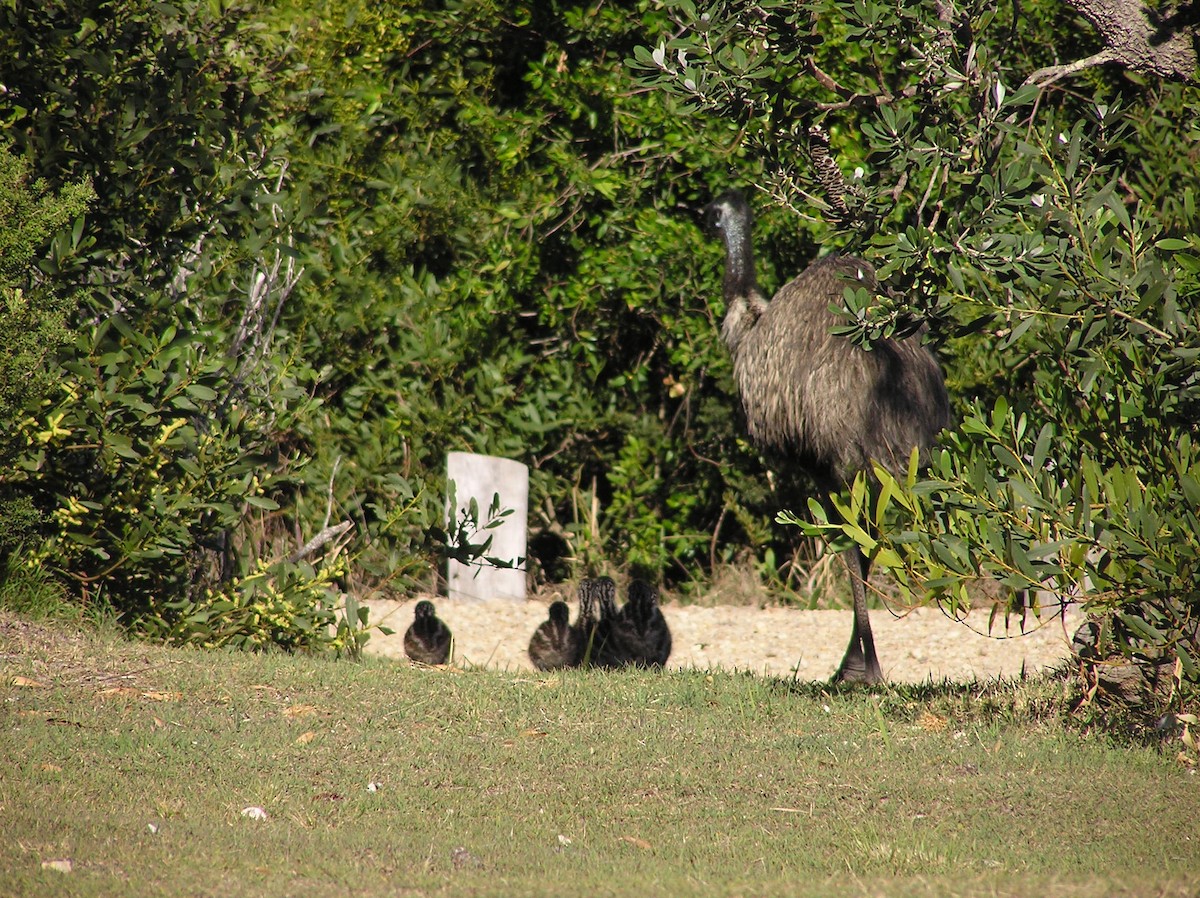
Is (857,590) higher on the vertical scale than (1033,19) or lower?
lower

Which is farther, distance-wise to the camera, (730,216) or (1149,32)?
(730,216)

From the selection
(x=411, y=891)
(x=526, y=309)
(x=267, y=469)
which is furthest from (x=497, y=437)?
(x=411, y=891)

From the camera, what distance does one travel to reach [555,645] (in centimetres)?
798

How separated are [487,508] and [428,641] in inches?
87.0

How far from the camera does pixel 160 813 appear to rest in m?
4.46

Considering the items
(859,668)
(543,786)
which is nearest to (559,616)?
(859,668)

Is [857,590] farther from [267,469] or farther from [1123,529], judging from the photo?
[267,469]

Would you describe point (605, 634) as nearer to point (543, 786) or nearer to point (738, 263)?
point (738, 263)

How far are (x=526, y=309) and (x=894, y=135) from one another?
18.2 ft

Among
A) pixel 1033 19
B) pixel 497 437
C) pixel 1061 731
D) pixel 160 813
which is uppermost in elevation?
pixel 1033 19

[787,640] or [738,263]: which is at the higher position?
[738,263]

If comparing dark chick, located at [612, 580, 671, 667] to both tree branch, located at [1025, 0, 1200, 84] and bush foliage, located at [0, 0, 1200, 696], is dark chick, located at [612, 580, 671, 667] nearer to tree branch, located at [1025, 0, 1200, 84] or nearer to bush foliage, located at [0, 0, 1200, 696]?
bush foliage, located at [0, 0, 1200, 696]

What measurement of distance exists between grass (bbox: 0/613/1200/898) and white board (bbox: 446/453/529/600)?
344 cm

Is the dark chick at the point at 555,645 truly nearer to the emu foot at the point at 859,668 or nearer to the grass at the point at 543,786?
the grass at the point at 543,786
